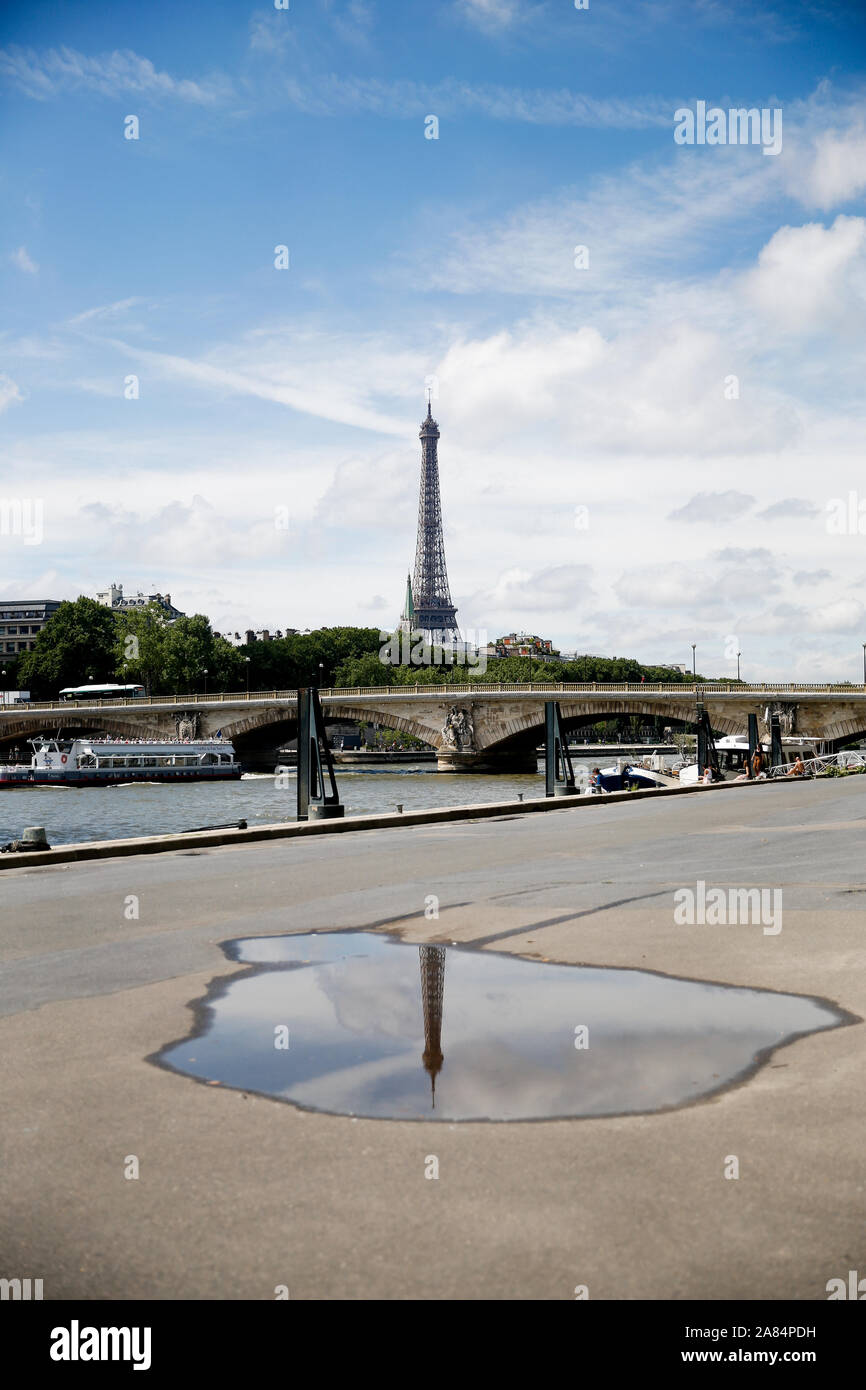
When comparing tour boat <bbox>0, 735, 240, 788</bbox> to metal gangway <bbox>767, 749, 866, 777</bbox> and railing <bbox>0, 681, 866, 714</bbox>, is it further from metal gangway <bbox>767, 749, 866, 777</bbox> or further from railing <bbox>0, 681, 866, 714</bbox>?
metal gangway <bbox>767, 749, 866, 777</bbox>

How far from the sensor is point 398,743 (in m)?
148

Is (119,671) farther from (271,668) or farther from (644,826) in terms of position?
(644,826)

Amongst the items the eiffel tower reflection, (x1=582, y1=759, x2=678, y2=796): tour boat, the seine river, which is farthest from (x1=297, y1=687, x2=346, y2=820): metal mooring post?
(x1=582, y1=759, x2=678, y2=796): tour boat

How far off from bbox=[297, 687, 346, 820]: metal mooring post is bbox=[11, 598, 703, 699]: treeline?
9800 centimetres

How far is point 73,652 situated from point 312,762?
118695mm

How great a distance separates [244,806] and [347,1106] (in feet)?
169

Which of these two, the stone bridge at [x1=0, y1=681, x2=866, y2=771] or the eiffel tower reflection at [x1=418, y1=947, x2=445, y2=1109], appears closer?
the eiffel tower reflection at [x1=418, y1=947, x2=445, y2=1109]

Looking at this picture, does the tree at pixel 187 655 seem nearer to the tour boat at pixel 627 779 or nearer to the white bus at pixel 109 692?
the white bus at pixel 109 692

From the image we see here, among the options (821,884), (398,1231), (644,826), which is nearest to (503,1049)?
(398,1231)

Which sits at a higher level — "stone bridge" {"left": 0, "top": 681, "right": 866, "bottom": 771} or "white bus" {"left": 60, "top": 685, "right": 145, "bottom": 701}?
"white bus" {"left": 60, "top": 685, "right": 145, "bottom": 701}

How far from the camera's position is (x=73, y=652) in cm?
13562

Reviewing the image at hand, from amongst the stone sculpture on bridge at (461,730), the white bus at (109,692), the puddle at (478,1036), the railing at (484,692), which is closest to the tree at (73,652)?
the white bus at (109,692)

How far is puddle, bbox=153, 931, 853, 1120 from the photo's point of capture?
5062 mm

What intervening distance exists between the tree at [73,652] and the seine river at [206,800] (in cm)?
4760
